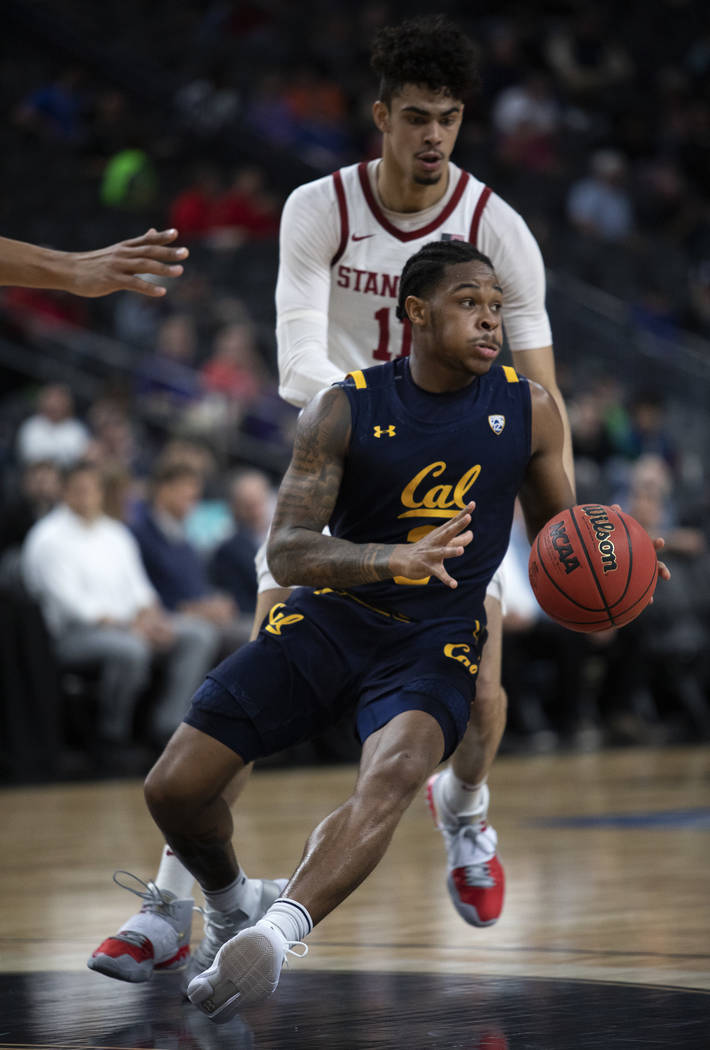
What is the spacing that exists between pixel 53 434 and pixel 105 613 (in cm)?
186

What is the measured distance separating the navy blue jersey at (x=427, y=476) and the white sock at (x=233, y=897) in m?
0.80

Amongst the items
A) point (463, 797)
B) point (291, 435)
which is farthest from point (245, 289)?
point (463, 797)

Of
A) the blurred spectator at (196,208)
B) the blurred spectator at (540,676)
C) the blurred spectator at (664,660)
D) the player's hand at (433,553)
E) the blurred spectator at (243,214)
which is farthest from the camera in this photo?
the blurred spectator at (243,214)

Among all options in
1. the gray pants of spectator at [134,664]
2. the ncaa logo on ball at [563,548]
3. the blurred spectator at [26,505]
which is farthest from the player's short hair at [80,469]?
the ncaa logo on ball at [563,548]

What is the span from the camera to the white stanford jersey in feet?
15.6

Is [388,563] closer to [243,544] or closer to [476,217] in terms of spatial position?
[476,217]

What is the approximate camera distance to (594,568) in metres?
3.90

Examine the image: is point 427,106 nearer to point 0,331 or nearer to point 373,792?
point 373,792

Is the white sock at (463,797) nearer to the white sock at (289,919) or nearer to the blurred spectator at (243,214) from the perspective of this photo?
the white sock at (289,919)

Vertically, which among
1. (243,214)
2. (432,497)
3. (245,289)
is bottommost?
(432,497)

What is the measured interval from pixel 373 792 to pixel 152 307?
1110cm

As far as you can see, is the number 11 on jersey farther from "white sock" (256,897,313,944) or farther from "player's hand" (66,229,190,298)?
"white sock" (256,897,313,944)

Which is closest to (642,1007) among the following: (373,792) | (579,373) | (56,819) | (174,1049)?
(373,792)

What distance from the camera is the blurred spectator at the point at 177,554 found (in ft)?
34.1
